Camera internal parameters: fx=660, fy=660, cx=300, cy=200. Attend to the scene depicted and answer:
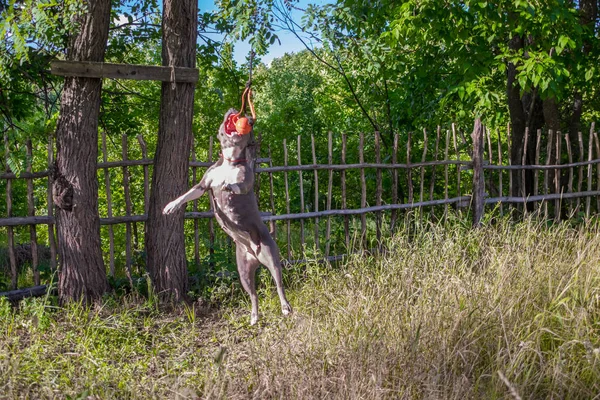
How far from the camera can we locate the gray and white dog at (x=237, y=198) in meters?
3.87

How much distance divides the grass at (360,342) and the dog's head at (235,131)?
118 centimetres

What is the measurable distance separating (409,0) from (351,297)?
4.46 m

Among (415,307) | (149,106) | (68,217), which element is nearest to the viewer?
(415,307)

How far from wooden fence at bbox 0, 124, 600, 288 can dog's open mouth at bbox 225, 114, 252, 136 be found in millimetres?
2176

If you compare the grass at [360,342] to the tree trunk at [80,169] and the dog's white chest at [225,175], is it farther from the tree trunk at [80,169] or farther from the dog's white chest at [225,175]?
the dog's white chest at [225,175]

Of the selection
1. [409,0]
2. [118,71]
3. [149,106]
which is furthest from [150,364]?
[409,0]

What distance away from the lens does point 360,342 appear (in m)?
3.90

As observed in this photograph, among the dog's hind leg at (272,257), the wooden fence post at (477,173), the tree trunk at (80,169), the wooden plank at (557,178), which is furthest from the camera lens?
the wooden plank at (557,178)

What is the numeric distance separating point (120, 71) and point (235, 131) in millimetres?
2516

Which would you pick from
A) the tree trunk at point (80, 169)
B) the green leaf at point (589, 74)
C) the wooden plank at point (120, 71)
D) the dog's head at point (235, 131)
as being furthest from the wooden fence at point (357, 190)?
the dog's head at point (235, 131)

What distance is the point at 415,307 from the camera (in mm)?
4344

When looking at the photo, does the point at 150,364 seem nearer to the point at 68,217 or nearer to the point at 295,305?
the point at 295,305

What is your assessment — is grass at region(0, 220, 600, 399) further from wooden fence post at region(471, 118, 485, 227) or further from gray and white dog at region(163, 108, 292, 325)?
wooden fence post at region(471, 118, 485, 227)

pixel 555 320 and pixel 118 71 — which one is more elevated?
pixel 118 71
